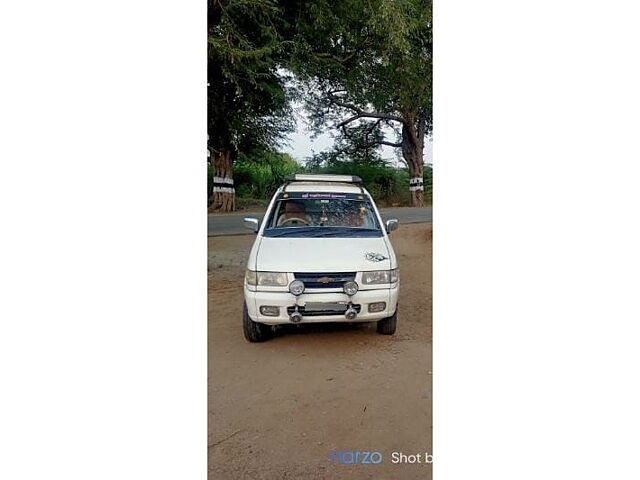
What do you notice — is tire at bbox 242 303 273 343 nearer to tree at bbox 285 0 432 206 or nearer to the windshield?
the windshield

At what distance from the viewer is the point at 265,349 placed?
2.62 m

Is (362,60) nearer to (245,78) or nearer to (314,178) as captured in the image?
(245,78)

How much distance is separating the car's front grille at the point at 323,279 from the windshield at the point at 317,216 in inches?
16.1

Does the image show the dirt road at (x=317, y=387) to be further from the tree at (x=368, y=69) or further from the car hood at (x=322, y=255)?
the tree at (x=368, y=69)

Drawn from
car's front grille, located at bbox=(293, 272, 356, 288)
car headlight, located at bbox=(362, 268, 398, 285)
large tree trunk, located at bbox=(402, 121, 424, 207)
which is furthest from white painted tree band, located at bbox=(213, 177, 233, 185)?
large tree trunk, located at bbox=(402, 121, 424, 207)

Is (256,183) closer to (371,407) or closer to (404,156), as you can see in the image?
(404,156)

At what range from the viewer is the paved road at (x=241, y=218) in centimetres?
268

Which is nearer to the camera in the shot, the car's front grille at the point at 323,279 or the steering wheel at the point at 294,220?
the car's front grille at the point at 323,279

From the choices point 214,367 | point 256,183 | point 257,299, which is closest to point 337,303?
point 257,299

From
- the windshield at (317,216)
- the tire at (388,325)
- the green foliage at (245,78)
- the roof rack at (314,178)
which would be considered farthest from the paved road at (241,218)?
the tire at (388,325)

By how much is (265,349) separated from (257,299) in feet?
1.26

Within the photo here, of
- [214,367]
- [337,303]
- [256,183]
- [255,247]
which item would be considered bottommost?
[214,367]

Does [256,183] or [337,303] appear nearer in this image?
[337,303]

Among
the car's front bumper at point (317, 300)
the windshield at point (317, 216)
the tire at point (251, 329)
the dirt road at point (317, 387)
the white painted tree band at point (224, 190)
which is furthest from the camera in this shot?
the windshield at point (317, 216)
